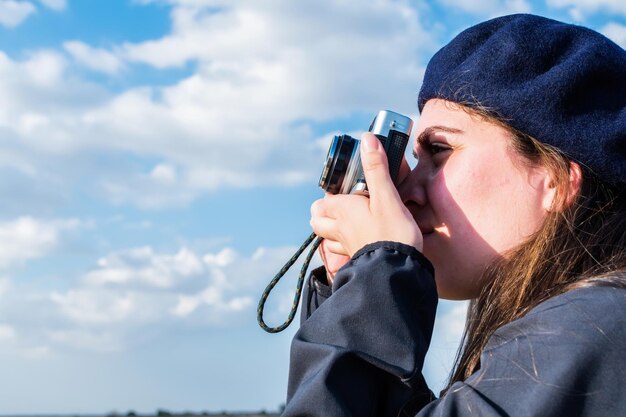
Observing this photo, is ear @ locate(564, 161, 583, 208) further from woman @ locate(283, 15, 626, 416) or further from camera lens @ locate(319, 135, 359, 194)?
camera lens @ locate(319, 135, 359, 194)

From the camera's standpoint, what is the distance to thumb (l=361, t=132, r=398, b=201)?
248 centimetres

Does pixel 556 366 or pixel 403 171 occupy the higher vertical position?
pixel 403 171

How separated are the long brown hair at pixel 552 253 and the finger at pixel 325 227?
0.47m

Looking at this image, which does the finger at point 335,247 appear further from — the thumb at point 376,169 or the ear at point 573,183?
the ear at point 573,183

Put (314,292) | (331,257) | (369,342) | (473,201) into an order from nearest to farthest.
Answer: (369,342), (473,201), (331,257), (314,292)

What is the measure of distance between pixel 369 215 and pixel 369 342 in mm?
443

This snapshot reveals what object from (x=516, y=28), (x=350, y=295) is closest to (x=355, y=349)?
(x=350, y=295)

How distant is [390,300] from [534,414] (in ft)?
1.58

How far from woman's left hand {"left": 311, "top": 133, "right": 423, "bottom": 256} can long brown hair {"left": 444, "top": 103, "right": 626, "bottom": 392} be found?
0.30 m

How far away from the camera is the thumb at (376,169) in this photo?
8.13 feet

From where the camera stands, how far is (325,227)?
105 inches

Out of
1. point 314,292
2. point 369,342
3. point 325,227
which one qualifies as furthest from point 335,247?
point 369,342

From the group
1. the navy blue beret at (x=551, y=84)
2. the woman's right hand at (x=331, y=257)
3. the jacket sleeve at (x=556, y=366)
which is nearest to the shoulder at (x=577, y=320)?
the jacket sleeve at (x=556, y=366)

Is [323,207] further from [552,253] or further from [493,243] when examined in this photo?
[552,253]
